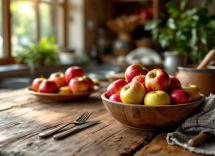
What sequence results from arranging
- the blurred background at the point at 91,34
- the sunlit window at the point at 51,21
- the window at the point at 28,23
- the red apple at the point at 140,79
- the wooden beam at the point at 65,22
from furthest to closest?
the wooden beam at the point at 65,22, the sunlit window at the point at 51,21, the window at the point at 28,23, the blurred background at the point at 91,34, the red apple at the point at 140,79

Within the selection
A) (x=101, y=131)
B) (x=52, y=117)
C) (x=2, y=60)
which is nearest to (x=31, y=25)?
(x=2, y=60)

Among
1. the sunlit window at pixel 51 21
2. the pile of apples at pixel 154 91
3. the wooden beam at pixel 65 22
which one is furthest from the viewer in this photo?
the wooden beam at pixel 65 22

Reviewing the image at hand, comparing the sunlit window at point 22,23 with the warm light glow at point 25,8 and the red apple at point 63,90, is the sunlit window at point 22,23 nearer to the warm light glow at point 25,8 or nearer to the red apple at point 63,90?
the warm light glow at point 25,8

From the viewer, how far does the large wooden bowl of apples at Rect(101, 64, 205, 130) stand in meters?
0.69

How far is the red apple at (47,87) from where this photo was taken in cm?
116

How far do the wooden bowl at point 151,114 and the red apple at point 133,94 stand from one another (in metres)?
0.03

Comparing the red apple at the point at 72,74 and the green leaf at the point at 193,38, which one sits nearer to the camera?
the red apple at the point at 72,74

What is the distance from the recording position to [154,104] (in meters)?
0.70

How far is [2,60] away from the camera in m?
2.98

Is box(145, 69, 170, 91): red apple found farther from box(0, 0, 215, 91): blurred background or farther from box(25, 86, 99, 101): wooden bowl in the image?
box(0, 0, 215, 91): blurred background

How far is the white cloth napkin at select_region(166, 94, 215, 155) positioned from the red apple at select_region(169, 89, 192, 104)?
0.19 feet

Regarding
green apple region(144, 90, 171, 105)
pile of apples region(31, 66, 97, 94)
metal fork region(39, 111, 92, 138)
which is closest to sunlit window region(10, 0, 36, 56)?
pile of apples region(31, 66, 97, 94)

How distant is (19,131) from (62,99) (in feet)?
1.35

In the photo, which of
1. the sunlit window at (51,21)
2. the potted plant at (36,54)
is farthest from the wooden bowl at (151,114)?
the sunlit window at (51,21)
